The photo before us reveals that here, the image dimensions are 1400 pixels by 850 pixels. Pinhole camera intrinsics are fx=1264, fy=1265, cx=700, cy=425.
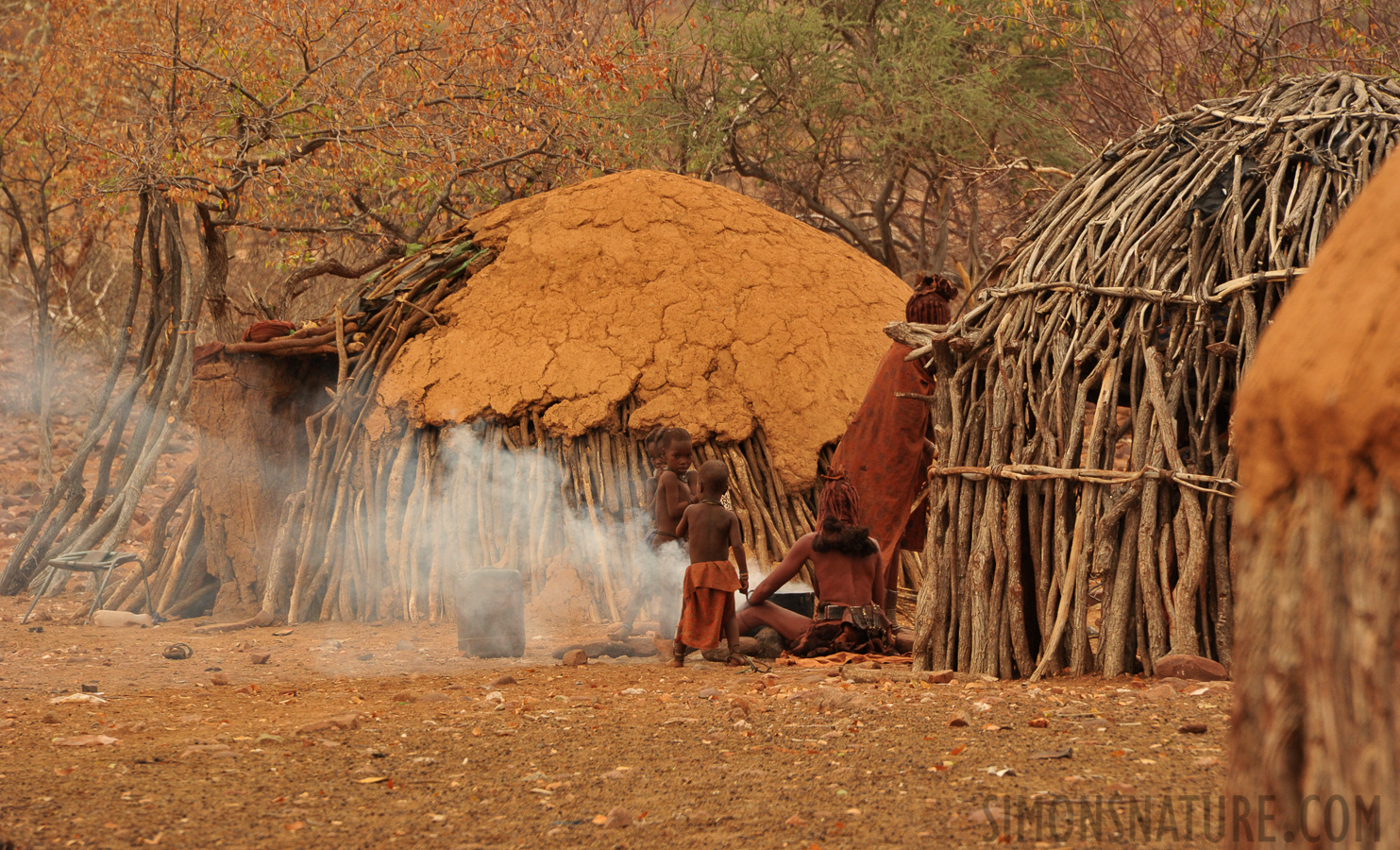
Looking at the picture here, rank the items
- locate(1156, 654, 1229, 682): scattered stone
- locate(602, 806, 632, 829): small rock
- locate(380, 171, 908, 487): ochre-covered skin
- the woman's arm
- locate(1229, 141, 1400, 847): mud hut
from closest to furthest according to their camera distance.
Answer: locate(1229, 141, 1400, 847): mud hut
locate(602, 806, 632, 829): small rock
locate(1156, 654, 1229, 682): scattered stone
the woman's arm
locate(380, 171, 908, 487): ochre-covered skin

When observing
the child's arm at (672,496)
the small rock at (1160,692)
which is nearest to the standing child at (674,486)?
the child's arm at (672,496)

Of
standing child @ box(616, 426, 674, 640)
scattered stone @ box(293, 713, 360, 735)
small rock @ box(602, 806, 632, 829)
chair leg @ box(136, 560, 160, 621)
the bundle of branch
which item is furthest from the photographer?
the bundle of branch

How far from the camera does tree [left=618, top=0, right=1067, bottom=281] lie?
13.0 metres

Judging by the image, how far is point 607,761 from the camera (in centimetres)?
378

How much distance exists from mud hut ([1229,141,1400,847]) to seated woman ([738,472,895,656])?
3937 millimetres

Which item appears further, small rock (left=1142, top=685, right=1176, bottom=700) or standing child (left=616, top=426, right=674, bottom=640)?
standing child (left=616, top=426, right=674, bottom=640)

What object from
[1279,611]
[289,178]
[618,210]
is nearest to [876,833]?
[1279,611]

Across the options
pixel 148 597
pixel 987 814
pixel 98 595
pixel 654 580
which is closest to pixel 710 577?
pixel 654 580

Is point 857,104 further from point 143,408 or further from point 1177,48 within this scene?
point 143,408

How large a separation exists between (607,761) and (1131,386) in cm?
263

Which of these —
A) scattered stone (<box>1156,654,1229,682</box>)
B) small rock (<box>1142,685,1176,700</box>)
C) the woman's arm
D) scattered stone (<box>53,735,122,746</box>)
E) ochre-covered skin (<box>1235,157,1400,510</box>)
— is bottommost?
scattered stone (<box>53,735,122,746</box>)

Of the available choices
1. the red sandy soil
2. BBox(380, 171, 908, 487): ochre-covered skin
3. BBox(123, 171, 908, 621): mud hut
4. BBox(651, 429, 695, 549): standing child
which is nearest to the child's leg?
the red sandy soil

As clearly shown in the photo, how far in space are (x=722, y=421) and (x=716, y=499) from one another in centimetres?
177

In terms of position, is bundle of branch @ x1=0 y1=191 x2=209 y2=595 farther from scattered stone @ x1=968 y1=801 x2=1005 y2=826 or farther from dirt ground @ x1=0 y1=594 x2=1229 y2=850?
scattered stone @ x1=968 y1=801 x2=1005 y2=826
